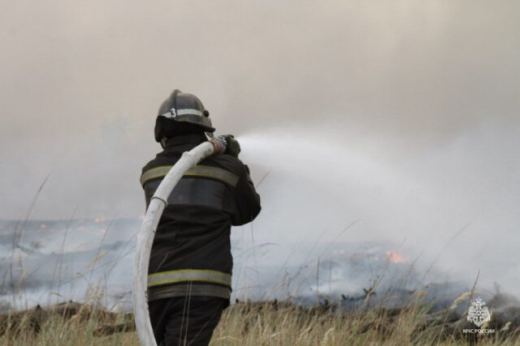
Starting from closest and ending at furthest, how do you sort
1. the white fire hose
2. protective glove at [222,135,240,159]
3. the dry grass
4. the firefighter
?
the white fire hose, the firefighter, protective glove at [222,135,240,159], the dry grass

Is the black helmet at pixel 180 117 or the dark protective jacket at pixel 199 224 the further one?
the black helmet at pixel 180 117

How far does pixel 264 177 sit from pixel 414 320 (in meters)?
2.49

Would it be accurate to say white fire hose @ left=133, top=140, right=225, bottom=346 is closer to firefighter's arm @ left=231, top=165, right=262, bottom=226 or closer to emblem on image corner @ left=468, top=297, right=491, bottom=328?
firefighter's arm @ left=231, top=165, right=262, bottom=226

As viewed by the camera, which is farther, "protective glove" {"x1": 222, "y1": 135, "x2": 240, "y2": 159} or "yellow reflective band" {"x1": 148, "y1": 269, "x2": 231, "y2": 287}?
"protective glove" {"x1": 222, "y1": 135, "x2": 240, "y2": 159}

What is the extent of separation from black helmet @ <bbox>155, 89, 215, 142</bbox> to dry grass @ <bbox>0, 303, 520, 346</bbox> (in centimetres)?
212

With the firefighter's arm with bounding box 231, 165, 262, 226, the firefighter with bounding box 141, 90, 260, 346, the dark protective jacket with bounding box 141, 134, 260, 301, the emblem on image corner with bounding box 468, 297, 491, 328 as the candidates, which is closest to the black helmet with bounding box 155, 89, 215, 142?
the firefighter with bounding box 141, 90, 260, 346

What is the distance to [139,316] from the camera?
5074 millimetres

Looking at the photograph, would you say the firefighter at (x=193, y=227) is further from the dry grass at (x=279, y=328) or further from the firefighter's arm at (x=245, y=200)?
the dry grass at (x=279, y=328)

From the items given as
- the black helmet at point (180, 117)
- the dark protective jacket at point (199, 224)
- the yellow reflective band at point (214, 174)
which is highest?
the black helmet at point (180, 117)

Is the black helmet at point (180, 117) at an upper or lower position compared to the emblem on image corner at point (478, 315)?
upper

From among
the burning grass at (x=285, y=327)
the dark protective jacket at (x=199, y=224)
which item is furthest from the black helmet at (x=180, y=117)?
the burning grass at (x=285, y=327)

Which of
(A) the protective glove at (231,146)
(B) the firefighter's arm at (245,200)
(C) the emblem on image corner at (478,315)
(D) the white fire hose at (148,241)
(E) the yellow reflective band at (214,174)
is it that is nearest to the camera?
(D) the white fire hose at (148,241)

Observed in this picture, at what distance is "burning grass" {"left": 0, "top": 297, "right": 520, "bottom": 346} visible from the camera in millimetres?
6824

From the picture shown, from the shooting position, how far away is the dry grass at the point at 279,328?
6.80 m
